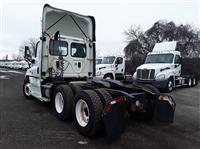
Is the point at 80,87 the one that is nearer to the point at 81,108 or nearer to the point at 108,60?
the point at 81,108

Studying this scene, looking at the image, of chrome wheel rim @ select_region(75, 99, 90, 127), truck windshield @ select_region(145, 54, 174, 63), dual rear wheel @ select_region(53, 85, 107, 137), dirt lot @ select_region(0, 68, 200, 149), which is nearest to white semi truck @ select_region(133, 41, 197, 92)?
truck windshield @ select_region(145, 54, 174, 63)

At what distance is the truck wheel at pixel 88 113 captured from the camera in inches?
167

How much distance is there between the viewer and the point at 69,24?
26.3 ft

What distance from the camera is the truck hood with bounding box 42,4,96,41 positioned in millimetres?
7466

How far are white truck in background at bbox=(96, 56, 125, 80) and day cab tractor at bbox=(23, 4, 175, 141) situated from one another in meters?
6.16

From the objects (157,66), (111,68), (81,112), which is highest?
(157,66)

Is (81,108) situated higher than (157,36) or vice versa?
(157,36)

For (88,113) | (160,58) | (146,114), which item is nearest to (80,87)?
(88,113)

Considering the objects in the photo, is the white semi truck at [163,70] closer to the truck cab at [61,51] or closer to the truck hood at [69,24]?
the truck cab at [61,51]

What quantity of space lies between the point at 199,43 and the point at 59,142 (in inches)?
1342

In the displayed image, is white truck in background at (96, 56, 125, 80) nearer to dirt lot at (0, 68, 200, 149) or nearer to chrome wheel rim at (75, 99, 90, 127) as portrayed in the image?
dirt lot at (0, 68, 200, 149)

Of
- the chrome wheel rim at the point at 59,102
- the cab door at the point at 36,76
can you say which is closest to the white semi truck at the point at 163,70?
the cab door at the point at 36,76

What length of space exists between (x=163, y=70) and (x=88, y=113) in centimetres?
944

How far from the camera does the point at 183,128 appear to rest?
518cm
